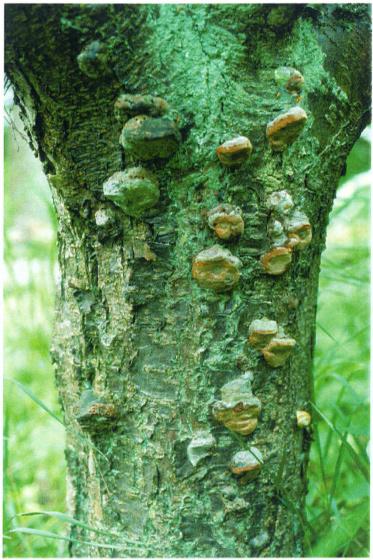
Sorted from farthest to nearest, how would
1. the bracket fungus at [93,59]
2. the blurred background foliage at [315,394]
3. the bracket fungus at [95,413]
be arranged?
the blurred background foliage at [315,394] < the bracket fungus at [95,413] < the bracket fungus at [93,59]

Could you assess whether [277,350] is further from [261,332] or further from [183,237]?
[183,237]

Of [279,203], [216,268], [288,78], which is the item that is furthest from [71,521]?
[288,78]

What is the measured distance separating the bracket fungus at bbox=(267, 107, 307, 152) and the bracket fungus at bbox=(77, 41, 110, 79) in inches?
7.4

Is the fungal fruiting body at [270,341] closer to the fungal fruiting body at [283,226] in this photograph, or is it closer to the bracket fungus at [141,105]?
the fungal fruiting body at [283,226]

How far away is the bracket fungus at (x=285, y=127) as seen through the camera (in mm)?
568

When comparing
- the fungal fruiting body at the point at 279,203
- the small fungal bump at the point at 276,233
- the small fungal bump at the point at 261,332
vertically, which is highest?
the fungal fruiting body at the point at 279,203

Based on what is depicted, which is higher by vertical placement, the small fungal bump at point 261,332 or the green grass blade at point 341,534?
the small fungal bump at point 261,332

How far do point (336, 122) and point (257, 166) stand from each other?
0.14m

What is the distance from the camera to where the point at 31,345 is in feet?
4.91

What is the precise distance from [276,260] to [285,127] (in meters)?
0.15

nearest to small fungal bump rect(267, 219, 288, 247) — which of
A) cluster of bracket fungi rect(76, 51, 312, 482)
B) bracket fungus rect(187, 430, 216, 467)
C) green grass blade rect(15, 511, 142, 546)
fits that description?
cluster of bracket fungi rect(76, 51, 312, 482)

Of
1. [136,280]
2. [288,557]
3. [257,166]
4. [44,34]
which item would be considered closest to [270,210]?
[257,166]

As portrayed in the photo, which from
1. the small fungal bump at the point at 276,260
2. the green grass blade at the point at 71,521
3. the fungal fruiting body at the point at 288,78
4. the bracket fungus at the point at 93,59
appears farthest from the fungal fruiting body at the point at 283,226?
the green grass blade at the point at 71,521

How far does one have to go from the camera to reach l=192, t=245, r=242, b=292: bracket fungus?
1.88 feet
